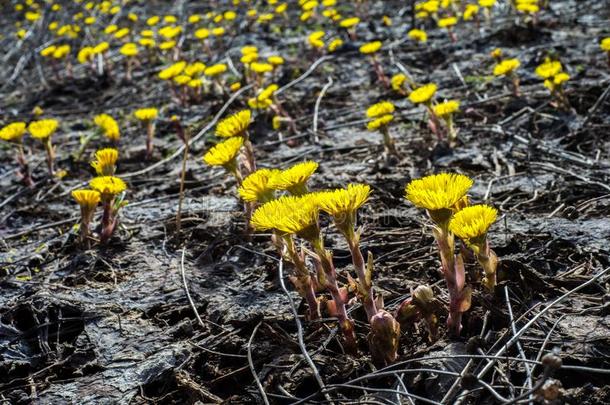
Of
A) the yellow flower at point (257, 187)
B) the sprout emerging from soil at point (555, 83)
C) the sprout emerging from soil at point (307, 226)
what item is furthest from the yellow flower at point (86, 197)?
the sprout emerging from soil at point (555, 83)

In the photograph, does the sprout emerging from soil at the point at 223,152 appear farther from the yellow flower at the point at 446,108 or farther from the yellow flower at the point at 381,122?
the yellow flower at the point at 446,108

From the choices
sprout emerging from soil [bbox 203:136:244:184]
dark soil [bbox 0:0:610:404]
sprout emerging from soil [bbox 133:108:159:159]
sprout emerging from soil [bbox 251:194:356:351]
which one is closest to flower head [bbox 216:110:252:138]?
sprout emerging from soil [bbox 203:136:244:184]

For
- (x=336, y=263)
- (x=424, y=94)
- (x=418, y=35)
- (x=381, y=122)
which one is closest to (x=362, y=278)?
(x=336, y=263)

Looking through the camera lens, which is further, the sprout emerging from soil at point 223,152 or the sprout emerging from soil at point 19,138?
the sprout emerging from soil at point 19,138

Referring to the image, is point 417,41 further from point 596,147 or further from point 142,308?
point 142,308

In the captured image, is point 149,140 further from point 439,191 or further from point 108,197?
→ point 439,191
